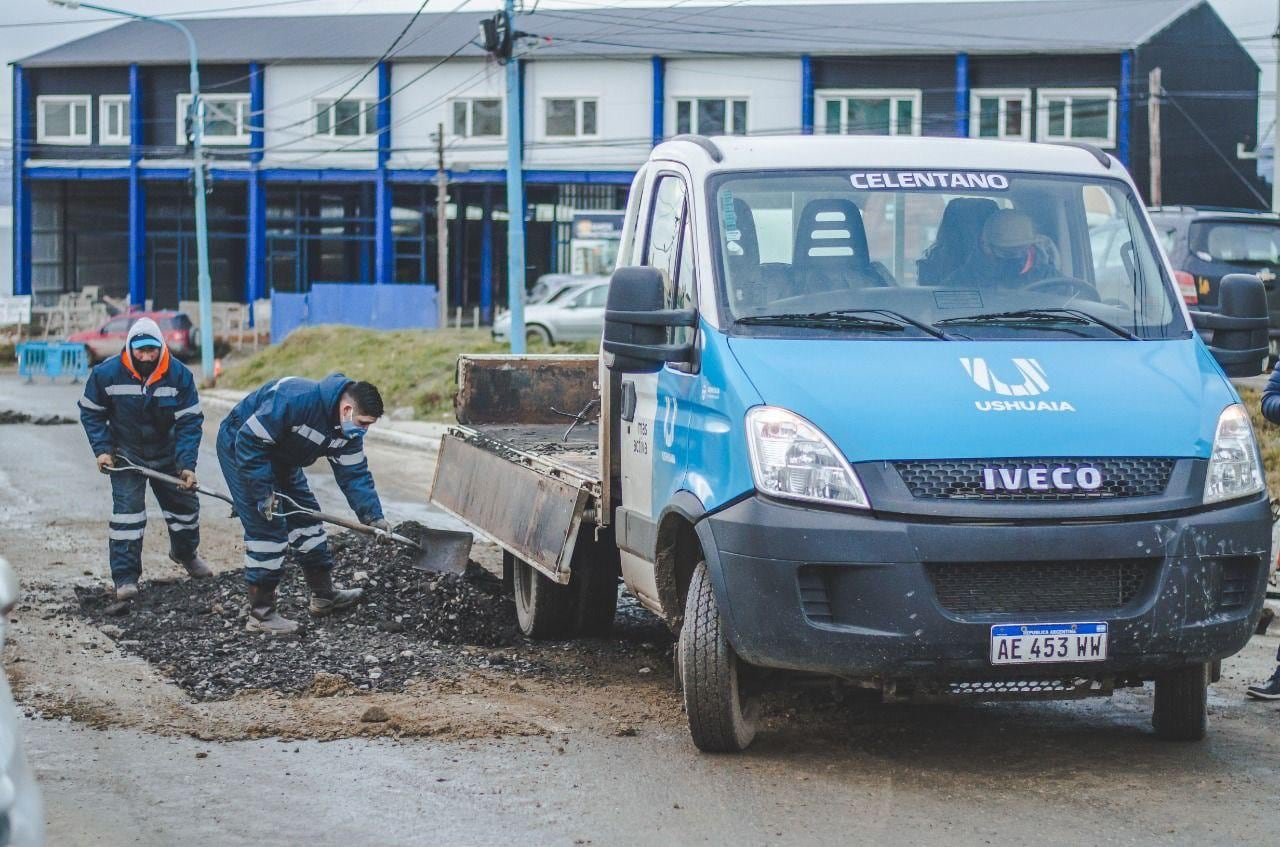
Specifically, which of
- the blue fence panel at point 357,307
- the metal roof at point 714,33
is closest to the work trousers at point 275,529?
the blue fence panel at point 357,307

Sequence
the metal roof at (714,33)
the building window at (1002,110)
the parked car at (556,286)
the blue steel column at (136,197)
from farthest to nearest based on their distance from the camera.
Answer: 1. the blue steel column at (136,197)
2. the building window at (1002,110)
3. the metal roof at (714,33)
4. the parked car at (556,286)

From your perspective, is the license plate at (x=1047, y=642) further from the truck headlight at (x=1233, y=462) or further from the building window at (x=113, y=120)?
the building window at (x=113, y=120)

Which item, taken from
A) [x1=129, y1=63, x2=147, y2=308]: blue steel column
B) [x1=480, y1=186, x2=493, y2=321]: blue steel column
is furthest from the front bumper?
[x1=129, y1=63, x2=147, y2=308]: blue steel column

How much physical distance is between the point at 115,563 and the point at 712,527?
206 inches

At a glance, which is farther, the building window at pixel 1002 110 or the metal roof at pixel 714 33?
the building window at pixel 1002 110

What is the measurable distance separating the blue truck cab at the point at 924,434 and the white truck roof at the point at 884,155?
0.6 inches

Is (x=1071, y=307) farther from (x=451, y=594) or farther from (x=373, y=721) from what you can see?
(x=451, y=594)

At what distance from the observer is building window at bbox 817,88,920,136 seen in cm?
4312

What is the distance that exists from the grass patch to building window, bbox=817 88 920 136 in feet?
50.5

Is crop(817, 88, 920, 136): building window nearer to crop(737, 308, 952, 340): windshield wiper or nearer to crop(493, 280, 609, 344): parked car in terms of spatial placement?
crop(493, 280, 609, 344): parked car

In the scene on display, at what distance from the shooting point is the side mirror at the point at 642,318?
6008mm

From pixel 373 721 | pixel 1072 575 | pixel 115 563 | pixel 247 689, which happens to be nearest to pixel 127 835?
pixel 373 721

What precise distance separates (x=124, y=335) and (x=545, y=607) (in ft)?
115

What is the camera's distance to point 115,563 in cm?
966
